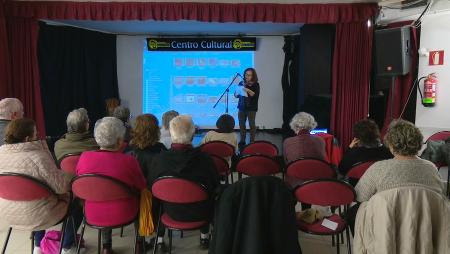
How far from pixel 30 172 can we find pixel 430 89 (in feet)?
15.4

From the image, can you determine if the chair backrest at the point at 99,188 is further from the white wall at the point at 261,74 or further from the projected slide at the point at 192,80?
the white wall at the point at 261,74

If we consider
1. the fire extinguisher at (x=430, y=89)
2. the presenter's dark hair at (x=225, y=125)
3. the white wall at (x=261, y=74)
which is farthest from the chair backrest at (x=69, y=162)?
the white wall at (x=261, y=74)

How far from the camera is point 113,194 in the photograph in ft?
7.32

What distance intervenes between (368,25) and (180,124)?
3893 mm

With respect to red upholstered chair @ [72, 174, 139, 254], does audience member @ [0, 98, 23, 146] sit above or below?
above

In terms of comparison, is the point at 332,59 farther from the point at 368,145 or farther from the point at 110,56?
the point at 110,56

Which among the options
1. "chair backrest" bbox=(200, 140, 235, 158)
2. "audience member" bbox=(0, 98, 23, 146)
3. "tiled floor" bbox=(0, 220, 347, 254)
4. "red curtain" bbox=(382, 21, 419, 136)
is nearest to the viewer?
Result: "tiled floor" bbox=(0, 220, 347, 254)

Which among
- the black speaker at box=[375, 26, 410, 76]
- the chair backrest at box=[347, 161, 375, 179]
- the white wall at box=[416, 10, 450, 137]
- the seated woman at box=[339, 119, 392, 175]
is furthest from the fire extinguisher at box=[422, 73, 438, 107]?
the chair backrest at box=[347, 161, 375, 179]

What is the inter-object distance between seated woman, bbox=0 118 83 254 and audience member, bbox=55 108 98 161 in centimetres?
61

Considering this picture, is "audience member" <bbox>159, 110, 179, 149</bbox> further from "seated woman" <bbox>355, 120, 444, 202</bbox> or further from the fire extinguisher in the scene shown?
the fire extinguisher

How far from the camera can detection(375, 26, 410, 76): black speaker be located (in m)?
4.74

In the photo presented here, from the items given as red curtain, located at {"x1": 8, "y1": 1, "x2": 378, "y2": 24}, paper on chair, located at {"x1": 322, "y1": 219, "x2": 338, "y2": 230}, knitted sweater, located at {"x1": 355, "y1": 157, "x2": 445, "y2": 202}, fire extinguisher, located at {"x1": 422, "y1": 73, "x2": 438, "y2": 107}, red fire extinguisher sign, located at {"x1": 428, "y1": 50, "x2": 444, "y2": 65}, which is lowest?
paper on chair, located at {"x1": 322, "y1": 219, "x2": 338, "y2": 230}

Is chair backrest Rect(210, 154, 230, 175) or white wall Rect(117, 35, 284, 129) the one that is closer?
chair backrest Rect(210, 154, 230, 175)

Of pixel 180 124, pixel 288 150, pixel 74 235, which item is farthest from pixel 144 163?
pixel 288 150
